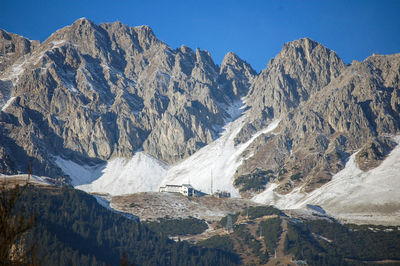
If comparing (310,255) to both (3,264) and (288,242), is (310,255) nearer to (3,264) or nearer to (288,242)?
(288,242)

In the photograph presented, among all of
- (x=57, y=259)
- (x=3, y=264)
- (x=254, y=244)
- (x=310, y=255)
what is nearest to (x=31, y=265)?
(x=3, y=264)

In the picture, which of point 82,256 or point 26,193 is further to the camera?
point 26,193

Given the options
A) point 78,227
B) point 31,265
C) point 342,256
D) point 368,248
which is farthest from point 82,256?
point 31,265

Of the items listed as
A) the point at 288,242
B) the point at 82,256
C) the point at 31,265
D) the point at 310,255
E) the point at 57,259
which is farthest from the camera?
the point at 288,242

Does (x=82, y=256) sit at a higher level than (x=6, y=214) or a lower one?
lower

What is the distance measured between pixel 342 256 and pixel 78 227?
99.7 metres

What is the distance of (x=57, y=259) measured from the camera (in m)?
142

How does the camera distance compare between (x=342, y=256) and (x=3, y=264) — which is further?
(x=342, y=256)

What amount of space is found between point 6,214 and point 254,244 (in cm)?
18146

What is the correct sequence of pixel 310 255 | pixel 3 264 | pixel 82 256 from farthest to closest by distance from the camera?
pixel 310 255
pixel 82 256
pixel 3 264

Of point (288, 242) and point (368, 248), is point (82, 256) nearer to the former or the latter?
point (288, 242)

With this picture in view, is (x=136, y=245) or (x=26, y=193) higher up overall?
(x=26, y=193)

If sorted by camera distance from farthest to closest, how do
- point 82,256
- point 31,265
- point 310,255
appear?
point 310,255, point 82,256, point 31,265

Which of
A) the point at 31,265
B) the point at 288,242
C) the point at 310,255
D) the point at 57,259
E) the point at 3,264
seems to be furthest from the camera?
the point at 288,242
